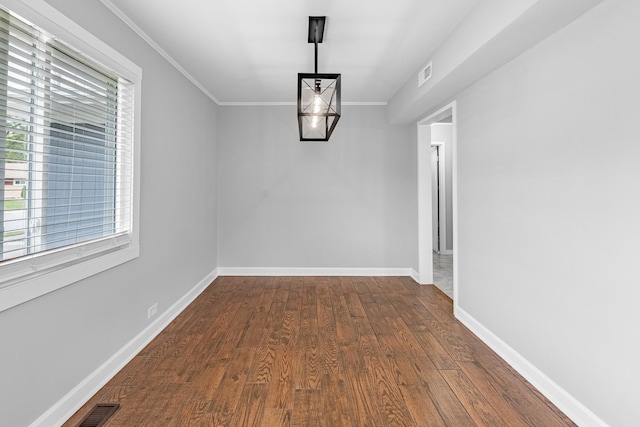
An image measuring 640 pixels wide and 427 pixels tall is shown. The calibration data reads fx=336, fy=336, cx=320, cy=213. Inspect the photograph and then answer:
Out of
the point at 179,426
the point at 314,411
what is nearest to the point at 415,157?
the point at 314,411

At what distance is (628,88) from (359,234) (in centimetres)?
377

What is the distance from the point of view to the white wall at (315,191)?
513cm

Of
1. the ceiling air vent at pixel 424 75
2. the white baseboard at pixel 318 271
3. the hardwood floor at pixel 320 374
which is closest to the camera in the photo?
the hardwood floor at pixel 320 374

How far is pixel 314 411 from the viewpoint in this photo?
79.0 inches

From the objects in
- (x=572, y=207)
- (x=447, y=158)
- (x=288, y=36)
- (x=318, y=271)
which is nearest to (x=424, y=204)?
(x=318, y=271)

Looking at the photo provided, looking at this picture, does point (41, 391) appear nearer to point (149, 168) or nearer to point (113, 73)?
point (149, 168)

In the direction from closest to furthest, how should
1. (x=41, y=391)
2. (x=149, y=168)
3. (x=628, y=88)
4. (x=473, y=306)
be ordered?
(x=628, y=88), (x=41, y=391), (x=149, y=168), (x=473, y=306)

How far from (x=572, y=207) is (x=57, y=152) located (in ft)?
Result: 10.0

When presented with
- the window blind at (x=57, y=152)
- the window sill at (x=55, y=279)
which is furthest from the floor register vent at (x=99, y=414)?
the window blind at (x=57, y=152)

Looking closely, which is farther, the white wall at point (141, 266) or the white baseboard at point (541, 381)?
the white baseboard at point (541, 381)

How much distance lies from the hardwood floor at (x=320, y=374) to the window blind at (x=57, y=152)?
1.04 meters

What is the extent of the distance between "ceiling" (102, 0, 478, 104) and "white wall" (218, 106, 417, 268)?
99cm

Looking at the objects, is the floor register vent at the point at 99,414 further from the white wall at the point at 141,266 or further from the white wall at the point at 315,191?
the white wall at the point at 315,191

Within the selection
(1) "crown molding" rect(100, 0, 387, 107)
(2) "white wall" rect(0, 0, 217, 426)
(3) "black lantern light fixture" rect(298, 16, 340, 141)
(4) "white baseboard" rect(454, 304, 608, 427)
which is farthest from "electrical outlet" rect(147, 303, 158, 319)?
(4) "white baseboard" rect(454, 304, 608, 427)
